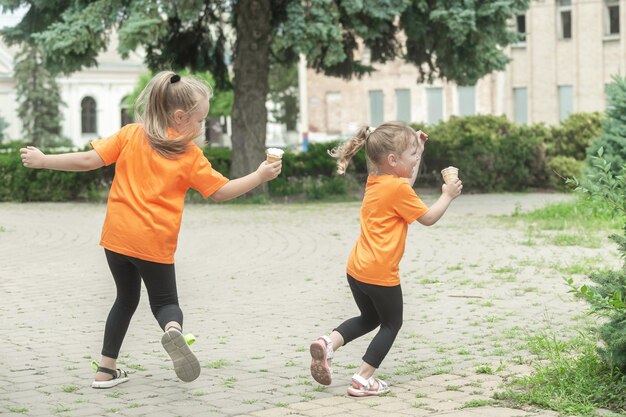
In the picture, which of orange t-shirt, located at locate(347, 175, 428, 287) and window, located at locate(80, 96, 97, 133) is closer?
orange t-shirt, located at locate(347, 175, 428, 287)

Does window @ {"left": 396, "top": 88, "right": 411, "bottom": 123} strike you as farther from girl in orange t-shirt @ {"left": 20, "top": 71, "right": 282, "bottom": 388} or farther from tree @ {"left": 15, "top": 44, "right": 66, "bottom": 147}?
girl in orange t-shirt @ {"left": 20, "top": 71, "right": 282, "bottom": 388}

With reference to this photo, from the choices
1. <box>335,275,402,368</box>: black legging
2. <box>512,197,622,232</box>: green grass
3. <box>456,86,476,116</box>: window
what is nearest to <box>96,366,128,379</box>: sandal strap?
<box>335,275,402,368</box>: black legging

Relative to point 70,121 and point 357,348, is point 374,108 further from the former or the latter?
point 357,348

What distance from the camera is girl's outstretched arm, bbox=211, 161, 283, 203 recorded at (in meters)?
5.71

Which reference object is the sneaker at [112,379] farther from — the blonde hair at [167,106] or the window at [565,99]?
the window at [565,99]

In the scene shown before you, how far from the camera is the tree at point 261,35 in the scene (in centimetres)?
2192

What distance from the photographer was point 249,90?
24188mm

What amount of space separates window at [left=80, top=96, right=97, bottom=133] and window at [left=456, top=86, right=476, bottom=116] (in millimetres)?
47653

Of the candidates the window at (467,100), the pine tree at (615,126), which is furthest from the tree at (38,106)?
the pine tree at (615,126)

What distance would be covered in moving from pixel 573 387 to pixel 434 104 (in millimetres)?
47921

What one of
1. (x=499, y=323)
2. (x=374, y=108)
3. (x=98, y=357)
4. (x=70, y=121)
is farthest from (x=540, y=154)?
(x=70, y=121)

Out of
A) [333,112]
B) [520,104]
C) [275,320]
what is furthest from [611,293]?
[333,112]

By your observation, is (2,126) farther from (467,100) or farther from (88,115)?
(467,100)

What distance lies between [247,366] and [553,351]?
179 centimetres
